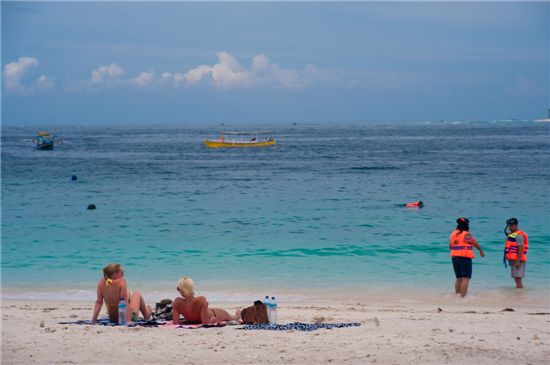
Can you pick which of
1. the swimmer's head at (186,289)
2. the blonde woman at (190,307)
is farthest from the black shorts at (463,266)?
the swimmer's head at (186,289)

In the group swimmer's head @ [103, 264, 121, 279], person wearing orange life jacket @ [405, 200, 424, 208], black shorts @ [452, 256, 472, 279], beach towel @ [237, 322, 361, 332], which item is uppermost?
swimmer's head @ [103, 264, 121, 279]

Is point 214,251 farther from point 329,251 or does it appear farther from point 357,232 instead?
point 357,232

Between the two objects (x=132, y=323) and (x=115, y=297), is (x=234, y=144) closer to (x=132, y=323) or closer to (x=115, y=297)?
(x=115, y=297)

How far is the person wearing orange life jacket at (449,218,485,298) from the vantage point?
44.6 feet

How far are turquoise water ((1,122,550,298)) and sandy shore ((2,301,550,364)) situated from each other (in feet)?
18.0

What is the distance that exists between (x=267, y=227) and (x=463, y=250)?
39.3 feet

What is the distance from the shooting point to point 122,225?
26.0 metres

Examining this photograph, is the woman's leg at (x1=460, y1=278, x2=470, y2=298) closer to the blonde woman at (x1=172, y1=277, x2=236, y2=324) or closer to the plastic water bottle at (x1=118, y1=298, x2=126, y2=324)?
the blonde woman at (x1=172, y1=277, x2=236, y2=324)

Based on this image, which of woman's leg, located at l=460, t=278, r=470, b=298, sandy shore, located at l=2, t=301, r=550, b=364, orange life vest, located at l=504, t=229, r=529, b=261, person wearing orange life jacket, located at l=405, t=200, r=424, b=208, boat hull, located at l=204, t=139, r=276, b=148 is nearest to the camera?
sandy shore, located at l=2, t=301, r=550, b=364

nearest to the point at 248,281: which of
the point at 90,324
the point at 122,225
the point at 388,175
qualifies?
the point at 90,324

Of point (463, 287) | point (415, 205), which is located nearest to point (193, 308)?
point (463, 287)

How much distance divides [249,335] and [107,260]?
10698mm

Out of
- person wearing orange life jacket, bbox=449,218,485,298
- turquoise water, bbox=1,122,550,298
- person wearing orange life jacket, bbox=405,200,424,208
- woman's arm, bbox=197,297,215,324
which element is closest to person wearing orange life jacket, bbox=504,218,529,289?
turquoise water, bbox=1,122,550,298

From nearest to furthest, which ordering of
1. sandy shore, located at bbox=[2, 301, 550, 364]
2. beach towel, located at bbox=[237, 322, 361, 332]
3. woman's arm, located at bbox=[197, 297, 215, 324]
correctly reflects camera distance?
1. sandy shore, located at bbox=[2, 301, 550, 364]
2. beach towel, located at bbox=[237, 322, 361, 332]
3. woman's arm, located at bbox=[197, 297, 215, 324]
